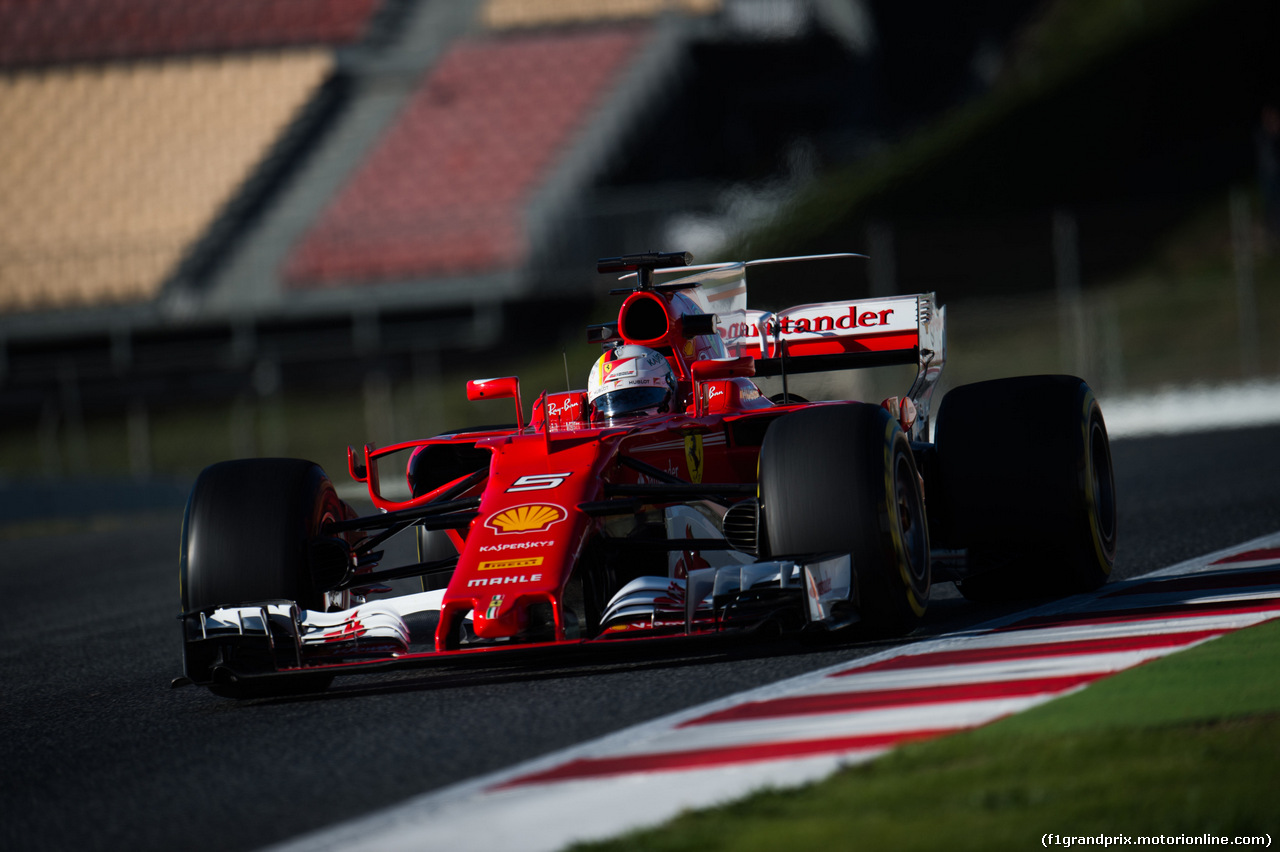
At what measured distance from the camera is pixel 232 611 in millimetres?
5609

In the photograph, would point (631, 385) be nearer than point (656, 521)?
No

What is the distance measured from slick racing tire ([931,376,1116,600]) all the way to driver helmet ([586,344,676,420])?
1121mm

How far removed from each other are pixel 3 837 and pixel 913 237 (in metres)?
20.4

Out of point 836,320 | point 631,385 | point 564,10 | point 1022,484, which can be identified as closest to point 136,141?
point 564,10

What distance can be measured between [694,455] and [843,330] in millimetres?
1717

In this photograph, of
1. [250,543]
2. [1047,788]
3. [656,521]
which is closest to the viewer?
[1047,788]

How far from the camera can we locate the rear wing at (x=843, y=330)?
7750mm

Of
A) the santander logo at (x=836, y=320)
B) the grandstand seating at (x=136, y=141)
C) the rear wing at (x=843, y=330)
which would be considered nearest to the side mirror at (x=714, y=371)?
the rear wing at (x=843, y=330)

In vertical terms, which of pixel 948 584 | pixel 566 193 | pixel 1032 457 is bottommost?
pixel 948 584

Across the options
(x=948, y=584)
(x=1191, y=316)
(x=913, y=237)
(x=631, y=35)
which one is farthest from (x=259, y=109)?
(x=948, y=584)

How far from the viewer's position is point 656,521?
6.11 meters

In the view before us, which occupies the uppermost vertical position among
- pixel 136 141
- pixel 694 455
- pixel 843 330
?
pixel 136 141

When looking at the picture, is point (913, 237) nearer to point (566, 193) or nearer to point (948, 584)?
point (566, 193)

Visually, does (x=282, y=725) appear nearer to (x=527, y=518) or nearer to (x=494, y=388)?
(x=527, y=518)
